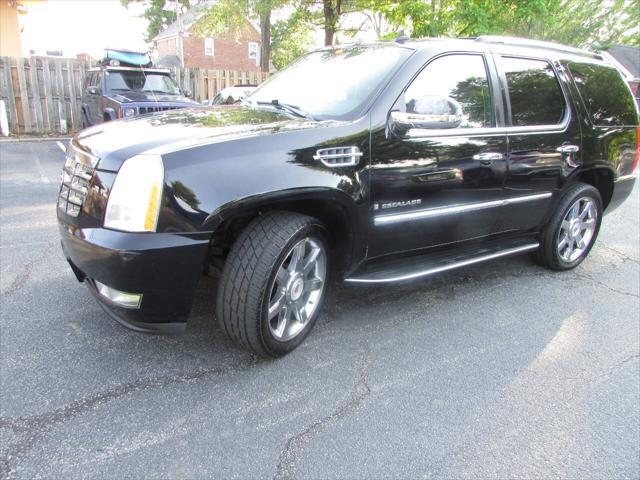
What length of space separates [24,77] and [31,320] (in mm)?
11951

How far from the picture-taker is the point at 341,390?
2562 mm

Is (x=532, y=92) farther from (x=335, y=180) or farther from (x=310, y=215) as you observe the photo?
(x=310, y=215)

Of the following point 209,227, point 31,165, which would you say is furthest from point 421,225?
point 31,165

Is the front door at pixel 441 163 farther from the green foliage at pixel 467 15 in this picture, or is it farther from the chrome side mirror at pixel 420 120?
the green foliage at pixel 467 15

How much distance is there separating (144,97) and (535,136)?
315 inches

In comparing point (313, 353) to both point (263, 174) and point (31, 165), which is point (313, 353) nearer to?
point (263, 174)

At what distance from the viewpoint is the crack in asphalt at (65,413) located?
6.47 ft

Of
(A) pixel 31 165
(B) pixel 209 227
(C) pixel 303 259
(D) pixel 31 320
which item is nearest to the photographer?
(B) pixel 209 227

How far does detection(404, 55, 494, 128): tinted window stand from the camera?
121 inches

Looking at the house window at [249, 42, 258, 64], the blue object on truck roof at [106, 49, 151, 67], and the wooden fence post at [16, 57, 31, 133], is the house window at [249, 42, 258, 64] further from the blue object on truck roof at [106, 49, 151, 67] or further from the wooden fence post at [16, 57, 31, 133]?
the blue object on truck roof at [106, 49, 151, 67]

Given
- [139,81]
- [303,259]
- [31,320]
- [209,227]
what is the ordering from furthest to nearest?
[139,81]
[31,320]
[303,259]
[209,227]

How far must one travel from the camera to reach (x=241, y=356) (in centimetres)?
280

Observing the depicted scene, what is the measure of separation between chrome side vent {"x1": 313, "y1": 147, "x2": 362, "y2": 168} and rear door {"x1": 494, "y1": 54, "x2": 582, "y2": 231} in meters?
1.42

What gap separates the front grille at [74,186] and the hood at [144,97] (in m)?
6.67
